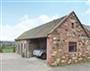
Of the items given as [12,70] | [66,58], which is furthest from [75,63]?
[12,70]

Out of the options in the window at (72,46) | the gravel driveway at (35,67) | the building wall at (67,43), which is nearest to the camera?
the gravel driveway at (35,67)

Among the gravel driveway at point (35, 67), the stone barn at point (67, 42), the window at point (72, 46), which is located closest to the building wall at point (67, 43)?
the stone barn at point (67, 42)

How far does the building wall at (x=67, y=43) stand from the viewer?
1897cm

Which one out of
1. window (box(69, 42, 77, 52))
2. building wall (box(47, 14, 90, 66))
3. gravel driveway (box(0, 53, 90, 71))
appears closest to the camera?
gravel driveway (box(0, 53, 90, 71))

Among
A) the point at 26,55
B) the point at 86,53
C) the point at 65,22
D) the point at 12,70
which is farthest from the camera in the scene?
the point at 26,55

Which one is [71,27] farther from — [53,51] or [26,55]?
[26,55]

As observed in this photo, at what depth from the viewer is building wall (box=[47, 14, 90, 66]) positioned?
1897cm

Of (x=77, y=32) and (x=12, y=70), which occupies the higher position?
(x=77, y=32)

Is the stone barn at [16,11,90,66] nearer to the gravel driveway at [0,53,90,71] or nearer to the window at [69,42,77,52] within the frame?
the window at [69,42,77,52]

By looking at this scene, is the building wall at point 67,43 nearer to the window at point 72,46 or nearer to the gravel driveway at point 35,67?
the window at point 72,46

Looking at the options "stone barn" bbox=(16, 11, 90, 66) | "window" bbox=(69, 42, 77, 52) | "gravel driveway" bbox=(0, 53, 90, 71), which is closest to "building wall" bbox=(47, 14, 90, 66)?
"stone barn" bbox=(16, 11, 90, 66)

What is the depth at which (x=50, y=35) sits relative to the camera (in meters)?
19.0

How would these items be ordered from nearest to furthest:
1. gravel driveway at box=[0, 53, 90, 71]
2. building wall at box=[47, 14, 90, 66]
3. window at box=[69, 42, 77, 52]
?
gravel driveway at box=[0, 53, 90, 71]
building wall at box=[47, 14, 90, 66]
window at box=[69, 42, 77, 52]

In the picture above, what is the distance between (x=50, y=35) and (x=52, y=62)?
2828 millimetres
